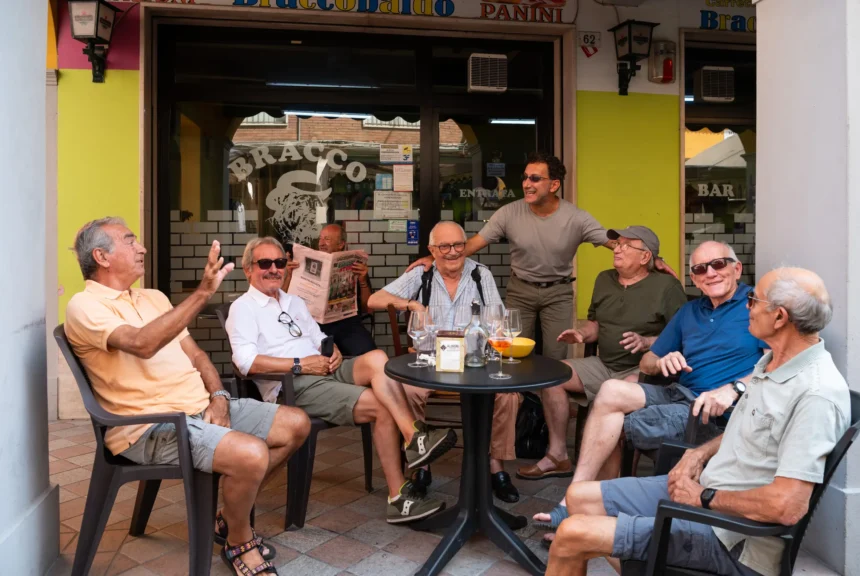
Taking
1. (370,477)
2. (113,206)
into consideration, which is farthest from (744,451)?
(113,206)

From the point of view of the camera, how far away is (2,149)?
2.37 m

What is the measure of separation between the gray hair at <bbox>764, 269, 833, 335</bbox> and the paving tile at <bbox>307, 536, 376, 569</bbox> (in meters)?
1.85

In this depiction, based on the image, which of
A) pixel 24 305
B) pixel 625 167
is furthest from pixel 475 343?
pixel 625 167

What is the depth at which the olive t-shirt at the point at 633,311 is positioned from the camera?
11.9ft

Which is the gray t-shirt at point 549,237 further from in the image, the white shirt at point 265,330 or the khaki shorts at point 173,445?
the khaki shorts at point 173,445

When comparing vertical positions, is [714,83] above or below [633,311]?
above

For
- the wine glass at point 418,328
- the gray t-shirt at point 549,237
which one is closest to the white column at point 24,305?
the wine glass at point 418,328

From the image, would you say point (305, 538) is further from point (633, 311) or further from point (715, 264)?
point (715, 264)

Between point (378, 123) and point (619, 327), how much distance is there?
3.10m

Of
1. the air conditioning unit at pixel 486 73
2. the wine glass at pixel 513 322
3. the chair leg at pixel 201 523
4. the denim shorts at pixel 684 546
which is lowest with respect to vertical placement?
the chair leg at pixel 201 523

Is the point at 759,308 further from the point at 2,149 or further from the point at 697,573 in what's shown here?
the point at 2,149

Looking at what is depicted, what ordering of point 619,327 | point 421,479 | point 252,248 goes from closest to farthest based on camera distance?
1. point 421,479
2. point 252,248
3. point 619,327

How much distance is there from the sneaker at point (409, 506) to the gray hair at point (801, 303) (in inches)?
68.3

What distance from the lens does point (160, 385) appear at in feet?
8.78
